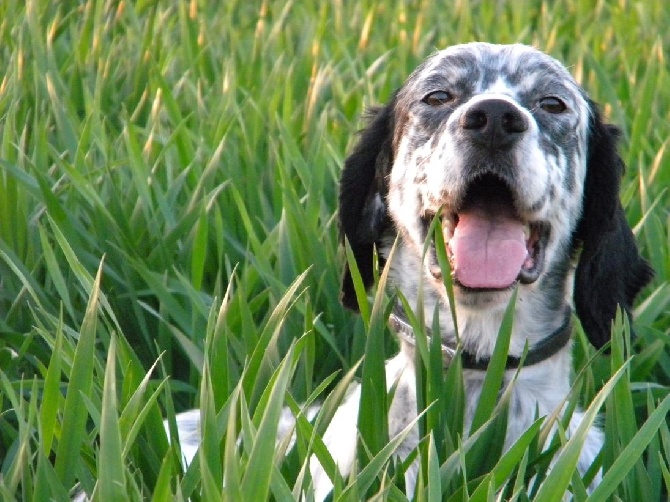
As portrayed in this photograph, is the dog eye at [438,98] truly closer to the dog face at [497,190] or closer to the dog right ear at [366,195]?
the dog face at [497,190]

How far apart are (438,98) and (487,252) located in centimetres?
53

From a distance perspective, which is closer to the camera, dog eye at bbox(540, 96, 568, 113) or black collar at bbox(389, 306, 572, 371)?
black collar at bbox(389, 306, 572, 371)

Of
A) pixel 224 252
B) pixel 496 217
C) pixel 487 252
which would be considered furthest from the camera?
pixel 224 252

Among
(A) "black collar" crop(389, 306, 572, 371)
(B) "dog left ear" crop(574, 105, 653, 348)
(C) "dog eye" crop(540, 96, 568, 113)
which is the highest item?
(C) "dog eye" crop(540, 96, 568, 113)

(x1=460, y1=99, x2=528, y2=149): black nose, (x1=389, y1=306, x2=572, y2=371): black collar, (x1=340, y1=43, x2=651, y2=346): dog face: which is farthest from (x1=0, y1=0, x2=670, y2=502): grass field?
(x1=460, y1=99, x2=528, y2=149): black nose

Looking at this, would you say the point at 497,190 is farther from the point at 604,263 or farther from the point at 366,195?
the point at 366,195

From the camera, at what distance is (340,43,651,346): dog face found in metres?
2.56

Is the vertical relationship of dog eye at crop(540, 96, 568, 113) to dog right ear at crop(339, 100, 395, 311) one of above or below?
above

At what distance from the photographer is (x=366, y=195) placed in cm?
300

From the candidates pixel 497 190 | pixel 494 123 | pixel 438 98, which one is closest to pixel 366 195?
pixel 438 98

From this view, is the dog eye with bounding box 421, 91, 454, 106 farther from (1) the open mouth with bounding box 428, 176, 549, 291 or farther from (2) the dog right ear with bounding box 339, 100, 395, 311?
(1) the open mouth with bounding box 428, 176, 549, 291

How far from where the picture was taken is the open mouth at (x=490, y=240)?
99.3 inches

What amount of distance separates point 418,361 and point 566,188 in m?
0.73

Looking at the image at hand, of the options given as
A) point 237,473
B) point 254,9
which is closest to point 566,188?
point 237,473
